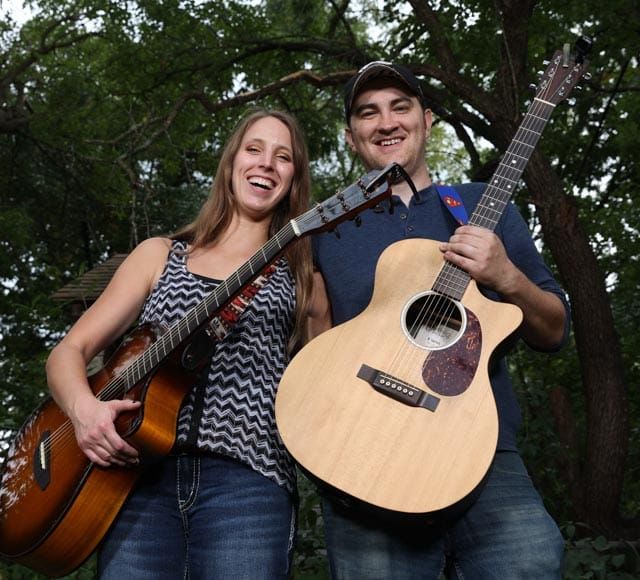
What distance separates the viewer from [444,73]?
23.9 feet

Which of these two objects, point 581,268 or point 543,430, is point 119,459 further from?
point 581,268

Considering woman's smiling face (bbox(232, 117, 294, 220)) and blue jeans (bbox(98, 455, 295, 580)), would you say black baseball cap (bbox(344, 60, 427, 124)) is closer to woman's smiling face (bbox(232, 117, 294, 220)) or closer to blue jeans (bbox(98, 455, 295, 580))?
woman's smiling face (bbox(232, 117, 294, 220))

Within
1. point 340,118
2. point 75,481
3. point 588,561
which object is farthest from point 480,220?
point 340,118

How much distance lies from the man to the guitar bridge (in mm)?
231

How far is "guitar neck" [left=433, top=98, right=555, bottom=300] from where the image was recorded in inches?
85.3

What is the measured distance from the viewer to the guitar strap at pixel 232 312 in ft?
7.62

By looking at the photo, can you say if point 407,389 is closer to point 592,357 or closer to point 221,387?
point 221,387

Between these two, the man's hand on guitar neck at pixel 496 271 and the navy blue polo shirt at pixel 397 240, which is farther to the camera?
the navy blue polo shirt at pixel 397 240

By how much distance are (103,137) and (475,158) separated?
4.99 m

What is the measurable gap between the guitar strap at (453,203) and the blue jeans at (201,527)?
1.01 meters

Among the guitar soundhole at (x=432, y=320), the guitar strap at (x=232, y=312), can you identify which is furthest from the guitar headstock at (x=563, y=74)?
the guitar strap at (x=232, y=312)

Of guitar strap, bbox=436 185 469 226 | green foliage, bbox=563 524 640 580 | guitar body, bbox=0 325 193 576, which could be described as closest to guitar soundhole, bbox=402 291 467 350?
guitar strap, bbox=436 185 469 226

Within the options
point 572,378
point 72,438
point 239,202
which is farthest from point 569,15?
point 72,438

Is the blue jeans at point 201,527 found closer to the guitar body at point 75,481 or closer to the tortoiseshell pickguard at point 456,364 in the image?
the guitar body at point 75,481
